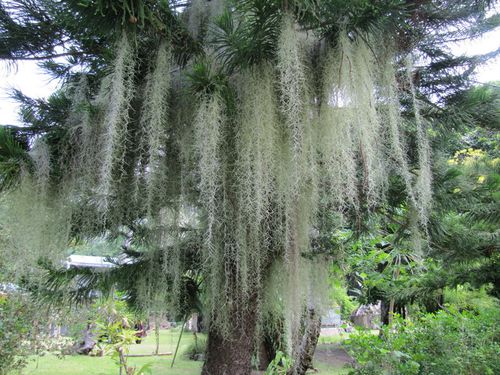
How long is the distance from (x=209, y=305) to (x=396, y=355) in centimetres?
170

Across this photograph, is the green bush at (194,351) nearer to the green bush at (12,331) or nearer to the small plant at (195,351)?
the small plant at (195,351)

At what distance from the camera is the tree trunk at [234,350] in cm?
271

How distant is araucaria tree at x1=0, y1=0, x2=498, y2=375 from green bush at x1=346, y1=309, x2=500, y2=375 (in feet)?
4.54

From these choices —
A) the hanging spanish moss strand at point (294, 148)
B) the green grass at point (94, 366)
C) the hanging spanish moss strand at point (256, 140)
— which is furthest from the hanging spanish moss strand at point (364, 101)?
the green grass at point (94, 366)

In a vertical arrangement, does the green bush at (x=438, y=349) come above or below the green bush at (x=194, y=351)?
above

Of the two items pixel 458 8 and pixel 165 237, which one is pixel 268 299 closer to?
pixel 165 237

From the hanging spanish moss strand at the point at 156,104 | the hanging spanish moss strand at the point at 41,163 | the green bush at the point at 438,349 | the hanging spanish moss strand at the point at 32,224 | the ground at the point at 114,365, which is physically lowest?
the ground at the point at 114,365

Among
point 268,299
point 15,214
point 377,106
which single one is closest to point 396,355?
point 268,299

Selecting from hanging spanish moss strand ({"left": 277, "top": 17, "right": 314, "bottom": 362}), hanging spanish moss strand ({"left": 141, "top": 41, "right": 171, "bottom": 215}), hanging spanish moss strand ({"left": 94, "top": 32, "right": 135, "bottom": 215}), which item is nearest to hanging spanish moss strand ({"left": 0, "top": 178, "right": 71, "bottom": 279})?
hanging spanish moss strand ({"left": 94, "top": 32, "right": 135, "bottom": 215})

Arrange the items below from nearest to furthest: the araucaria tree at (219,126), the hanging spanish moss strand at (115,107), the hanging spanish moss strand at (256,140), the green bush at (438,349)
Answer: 1. the hanging spanish moss strand at (115,107)
2. the araucaria tree at (219,126)
3. the hanging spanish moss strand at (256,140)
4. the green bush at (438,349)

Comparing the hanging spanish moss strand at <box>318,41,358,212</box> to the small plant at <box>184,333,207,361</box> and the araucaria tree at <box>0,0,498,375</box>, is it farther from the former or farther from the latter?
the small plant at <box>184,333,207,361</box>

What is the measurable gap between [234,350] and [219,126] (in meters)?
1.63

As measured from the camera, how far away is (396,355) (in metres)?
3.34

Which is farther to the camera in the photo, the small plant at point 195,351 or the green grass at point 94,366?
the small plant at point 195,351
